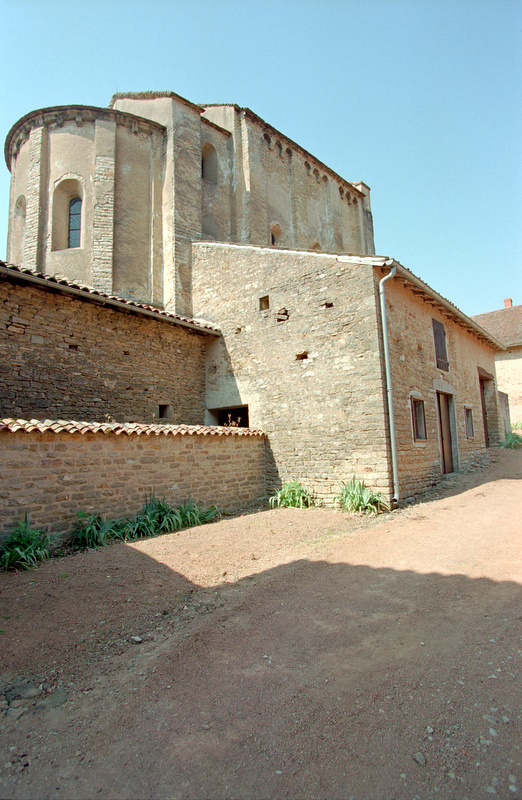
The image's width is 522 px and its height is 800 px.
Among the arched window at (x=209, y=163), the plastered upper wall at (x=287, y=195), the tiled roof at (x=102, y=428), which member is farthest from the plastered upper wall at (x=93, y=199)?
the tiled roof at (x=102, y=428)

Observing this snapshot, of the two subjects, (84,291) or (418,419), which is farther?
(418,419)

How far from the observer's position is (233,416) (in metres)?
11.9

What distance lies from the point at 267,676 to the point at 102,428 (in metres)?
5.07

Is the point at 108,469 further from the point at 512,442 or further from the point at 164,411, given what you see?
the point at 512,442

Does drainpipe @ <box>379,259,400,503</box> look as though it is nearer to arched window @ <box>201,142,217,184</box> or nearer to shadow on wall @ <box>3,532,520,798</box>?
shadow on wall @ <box>3,532,520,798</box>

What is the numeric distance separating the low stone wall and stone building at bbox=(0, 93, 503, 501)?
164 centimetres

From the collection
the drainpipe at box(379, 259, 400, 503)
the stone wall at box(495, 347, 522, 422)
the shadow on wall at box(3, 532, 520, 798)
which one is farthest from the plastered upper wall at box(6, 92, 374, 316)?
the stone wall at box(495, 347, 522, 422)

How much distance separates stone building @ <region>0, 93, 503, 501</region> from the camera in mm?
8695

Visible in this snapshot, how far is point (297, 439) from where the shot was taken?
973 centimetres

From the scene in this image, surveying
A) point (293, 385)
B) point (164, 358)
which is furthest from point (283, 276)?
point (164, 358)

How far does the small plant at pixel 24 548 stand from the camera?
17.3 feet

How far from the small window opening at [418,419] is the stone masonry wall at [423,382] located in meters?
0.13

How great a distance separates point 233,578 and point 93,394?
5.88 meters

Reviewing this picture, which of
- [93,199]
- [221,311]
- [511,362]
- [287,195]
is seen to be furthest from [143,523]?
[511,362]
